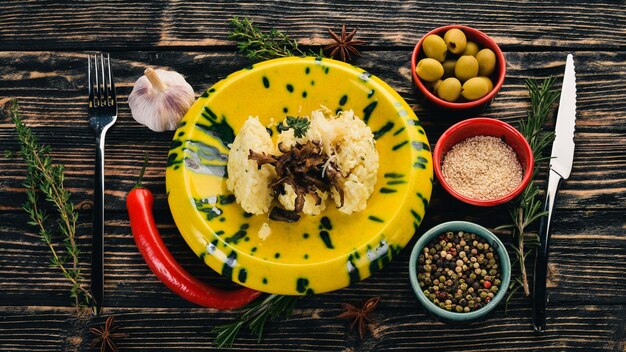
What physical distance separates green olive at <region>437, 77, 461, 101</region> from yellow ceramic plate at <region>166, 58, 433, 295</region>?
122mm

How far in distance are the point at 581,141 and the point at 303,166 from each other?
0.81 m

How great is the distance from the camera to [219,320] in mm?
1572

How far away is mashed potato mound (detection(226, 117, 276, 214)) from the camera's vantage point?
1364 millimetres

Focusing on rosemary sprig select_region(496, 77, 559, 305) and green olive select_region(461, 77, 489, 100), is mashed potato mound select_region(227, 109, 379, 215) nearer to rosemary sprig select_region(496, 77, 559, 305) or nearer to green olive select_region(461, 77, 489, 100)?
green olive select_region(461, 77, 489, 100)

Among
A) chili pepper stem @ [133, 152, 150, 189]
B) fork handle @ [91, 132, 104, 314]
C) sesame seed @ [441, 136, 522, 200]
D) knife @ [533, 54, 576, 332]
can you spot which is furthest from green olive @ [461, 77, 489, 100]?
fork handle @ [91, 132, 104, 314]

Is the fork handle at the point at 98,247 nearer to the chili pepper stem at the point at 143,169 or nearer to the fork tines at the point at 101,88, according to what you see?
the chili pepper stem at the point at 143,169

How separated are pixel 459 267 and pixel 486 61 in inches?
20.7

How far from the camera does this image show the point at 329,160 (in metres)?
1.35

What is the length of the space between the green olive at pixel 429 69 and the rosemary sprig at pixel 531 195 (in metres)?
0.28

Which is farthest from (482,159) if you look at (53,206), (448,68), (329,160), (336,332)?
(53,206)

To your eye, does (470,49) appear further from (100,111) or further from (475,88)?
(100,111)

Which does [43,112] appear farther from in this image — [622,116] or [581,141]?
[622,116]

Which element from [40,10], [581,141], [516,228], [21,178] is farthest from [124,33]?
[581,141]

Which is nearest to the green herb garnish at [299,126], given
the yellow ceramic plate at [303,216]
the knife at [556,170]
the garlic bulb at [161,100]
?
the yellow ceramic plate at [303,216]
